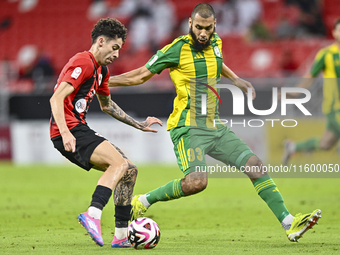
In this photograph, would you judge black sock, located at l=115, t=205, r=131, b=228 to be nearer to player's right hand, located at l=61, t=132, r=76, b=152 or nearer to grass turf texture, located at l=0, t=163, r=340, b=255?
grass turf texture, located at l=0, t=163, r=340, b=255

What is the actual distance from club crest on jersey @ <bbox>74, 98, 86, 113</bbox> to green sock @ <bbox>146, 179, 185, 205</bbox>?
118 centimetres

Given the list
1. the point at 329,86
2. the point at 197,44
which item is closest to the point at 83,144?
the point at 197,44

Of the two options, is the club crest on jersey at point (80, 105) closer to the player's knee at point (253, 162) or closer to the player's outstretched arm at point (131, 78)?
the player's outstretched arm at point (131, 78)

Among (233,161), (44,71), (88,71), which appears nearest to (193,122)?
(233,161)

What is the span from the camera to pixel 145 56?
18750mm

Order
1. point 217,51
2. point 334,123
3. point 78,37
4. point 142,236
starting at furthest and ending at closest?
point 78,37 < point 334,123 < point 217,51 < point 142,236

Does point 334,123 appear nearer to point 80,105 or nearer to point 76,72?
point 80,105

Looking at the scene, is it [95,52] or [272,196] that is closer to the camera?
[95,52]

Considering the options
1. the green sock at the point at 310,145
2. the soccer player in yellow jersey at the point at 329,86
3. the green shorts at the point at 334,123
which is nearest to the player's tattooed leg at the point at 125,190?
the soccer player in yellow jersey at the point at 329,86

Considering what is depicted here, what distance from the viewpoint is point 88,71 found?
15.4ft

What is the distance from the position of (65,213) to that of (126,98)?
7.64 metres

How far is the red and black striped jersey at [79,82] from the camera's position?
4.62m

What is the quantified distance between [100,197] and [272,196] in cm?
163

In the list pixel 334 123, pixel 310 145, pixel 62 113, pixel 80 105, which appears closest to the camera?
pixel 62 113
